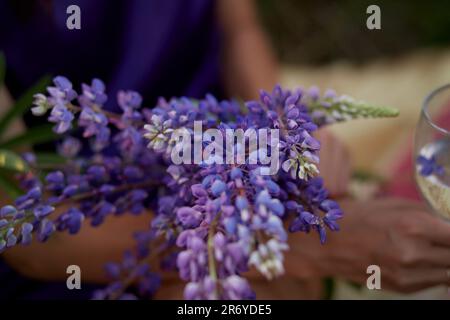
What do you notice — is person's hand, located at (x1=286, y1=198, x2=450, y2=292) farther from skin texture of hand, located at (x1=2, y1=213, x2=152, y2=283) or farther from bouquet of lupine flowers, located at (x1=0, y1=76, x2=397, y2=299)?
skin texture of hand, located at (x1=2, y1=213, x2=152, y2=283)

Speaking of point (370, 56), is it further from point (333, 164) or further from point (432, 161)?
point (432, 161)

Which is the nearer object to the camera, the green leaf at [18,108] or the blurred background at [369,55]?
the green leaf at [18,108]

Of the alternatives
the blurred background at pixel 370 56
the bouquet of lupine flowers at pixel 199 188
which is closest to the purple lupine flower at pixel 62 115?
the bouquet of lupine flowers at pixel 199 188

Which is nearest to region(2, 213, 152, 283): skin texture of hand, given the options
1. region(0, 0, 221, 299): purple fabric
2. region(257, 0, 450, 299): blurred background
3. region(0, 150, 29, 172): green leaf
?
region(0, 0, 221, 299): purple fabric

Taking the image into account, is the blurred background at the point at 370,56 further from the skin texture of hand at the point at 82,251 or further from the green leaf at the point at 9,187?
the green leaf at the point at 9,187

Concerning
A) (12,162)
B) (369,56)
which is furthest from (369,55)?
(12,162)

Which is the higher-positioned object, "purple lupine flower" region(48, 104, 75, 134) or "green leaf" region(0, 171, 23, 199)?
"purple lupine flower" region(48, 104, 75, 134)
